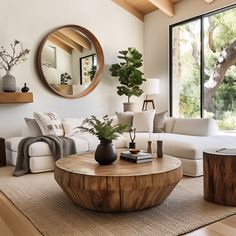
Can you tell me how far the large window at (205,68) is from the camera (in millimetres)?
4758

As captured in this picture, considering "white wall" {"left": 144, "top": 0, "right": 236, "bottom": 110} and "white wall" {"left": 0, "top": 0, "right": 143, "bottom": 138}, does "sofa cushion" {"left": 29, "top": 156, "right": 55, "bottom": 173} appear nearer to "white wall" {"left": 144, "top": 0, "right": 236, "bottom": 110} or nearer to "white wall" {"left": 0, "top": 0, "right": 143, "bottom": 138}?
"white wall" {"left": 0, "top": 0, "right": 143, "bottom": 138}

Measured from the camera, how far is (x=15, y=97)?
181 inches

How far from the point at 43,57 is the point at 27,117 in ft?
3.67

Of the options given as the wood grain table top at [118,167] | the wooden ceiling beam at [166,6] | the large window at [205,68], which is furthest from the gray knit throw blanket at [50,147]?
the wooden ceiling beam at [166,6]

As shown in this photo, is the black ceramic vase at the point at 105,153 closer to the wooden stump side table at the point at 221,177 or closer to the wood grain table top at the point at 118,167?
the wood grain table top at the point at 118,167

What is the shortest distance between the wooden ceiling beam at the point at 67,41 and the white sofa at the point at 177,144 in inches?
59.3

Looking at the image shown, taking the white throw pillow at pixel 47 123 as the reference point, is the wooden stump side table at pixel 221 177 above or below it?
below

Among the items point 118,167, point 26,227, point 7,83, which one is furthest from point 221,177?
point 7,83

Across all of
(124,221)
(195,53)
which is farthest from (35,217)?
(195,53)

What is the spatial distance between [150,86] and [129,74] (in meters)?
0.49

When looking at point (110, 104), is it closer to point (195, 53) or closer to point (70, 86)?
point (70, 86)

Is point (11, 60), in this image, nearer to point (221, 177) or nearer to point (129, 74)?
point (129, 74)

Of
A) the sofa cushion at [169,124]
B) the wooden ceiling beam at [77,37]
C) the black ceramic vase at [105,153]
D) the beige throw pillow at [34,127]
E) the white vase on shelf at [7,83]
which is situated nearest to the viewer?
the black ceramic vase at [105,153]

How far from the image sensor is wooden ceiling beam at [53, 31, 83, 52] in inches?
205
